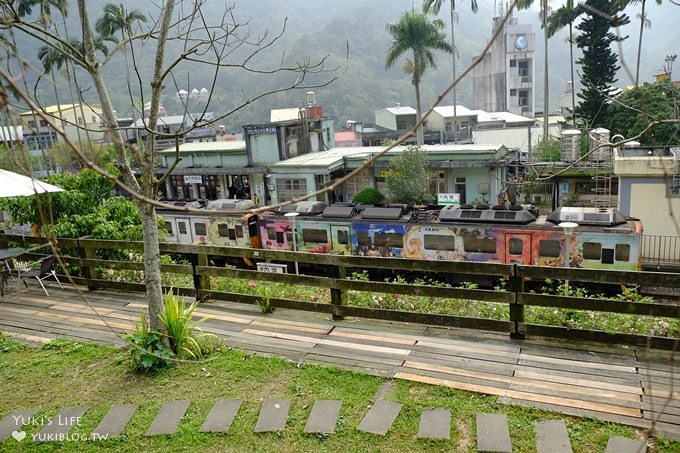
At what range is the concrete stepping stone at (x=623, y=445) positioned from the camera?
3.54 m

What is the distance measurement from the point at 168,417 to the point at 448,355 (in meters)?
2.63

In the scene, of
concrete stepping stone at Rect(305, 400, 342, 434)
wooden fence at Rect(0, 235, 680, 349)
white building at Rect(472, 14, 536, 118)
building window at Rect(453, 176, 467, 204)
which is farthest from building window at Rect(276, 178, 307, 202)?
white building at Rect(472, 14, 536, 118)

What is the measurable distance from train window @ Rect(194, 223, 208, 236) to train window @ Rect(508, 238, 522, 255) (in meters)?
11.2

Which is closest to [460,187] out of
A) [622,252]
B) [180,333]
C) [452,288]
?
[622,252]

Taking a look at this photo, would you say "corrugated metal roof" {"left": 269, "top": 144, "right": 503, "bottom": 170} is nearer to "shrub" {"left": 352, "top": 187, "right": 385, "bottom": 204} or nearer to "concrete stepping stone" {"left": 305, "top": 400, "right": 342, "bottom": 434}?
"shrub" {"left": 352, "top": 187, "right": 385, "bottom": 204}

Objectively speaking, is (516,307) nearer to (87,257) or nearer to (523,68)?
(87,257)

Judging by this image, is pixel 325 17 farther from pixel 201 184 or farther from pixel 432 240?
pixel 432 240

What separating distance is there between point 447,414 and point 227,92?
8846 cm

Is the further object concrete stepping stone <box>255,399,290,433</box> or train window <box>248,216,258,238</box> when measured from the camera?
train window <box>248,216,258,238</box>

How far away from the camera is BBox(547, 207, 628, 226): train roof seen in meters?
13.9

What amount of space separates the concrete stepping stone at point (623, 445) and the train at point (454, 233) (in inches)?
382

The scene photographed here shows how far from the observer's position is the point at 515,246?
14.6 m

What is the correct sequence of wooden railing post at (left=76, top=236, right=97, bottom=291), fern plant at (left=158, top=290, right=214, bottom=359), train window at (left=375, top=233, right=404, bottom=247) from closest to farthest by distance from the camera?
fern plant at (left=158, top=290, right=214, bottom=359), wooden railing post at (left=76, top=236, right=97, bottom=291), train window at (left=375, top=233, right=404, bottom=247)

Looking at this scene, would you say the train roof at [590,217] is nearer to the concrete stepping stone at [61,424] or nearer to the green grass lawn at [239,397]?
the green grass lawn at [239,397]
